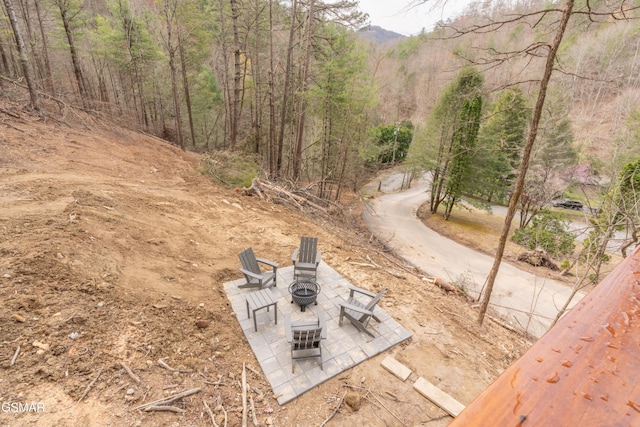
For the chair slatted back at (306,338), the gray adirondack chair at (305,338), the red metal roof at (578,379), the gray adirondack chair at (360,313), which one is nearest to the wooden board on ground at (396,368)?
the gray adirondack chair at (360,313)

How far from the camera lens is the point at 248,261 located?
566 cm

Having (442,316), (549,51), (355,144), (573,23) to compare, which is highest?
(573,23)

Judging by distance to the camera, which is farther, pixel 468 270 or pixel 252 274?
pixel 468 270

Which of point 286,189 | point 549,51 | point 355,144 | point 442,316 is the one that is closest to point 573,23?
point 549,51

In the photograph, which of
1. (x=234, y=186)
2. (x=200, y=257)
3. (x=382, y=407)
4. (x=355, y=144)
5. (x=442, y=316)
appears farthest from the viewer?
(x=355, y=144)

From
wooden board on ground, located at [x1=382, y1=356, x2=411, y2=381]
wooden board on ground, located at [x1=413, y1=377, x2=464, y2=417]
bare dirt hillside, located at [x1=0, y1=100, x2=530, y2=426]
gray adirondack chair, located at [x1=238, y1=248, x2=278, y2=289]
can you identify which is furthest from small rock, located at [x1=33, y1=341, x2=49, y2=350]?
wooden board on ground, located at [x1=413, y1=377, x2=464, y2=417]

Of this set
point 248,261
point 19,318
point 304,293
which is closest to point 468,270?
point 304,293

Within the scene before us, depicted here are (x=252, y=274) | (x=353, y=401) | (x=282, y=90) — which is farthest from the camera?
(x=282, y=90)

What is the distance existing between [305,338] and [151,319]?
2.24 meters

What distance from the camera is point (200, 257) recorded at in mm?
6121

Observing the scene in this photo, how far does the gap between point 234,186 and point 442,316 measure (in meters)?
8.35

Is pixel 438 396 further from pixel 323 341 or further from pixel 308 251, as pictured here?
pixel 308 251

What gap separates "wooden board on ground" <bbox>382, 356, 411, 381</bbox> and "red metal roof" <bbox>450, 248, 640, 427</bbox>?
4.17 m

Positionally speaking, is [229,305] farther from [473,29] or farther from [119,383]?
[473,29]
